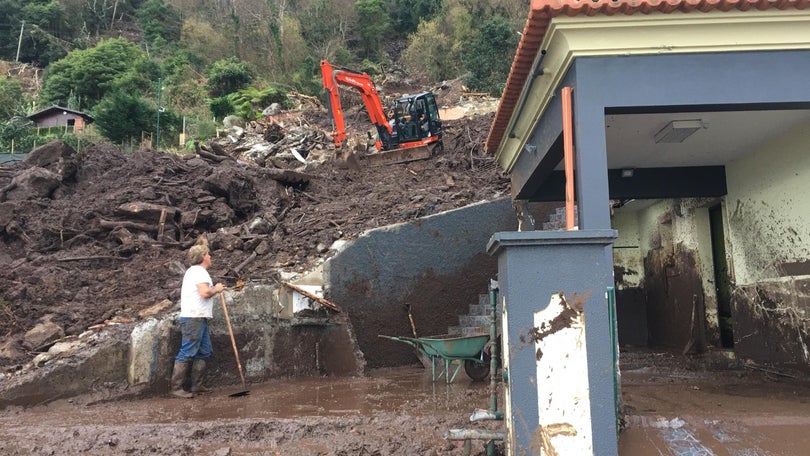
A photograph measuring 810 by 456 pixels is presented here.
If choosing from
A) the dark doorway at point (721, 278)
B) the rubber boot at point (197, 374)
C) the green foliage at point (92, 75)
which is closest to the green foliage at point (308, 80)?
the green foliage at point (92, 75)

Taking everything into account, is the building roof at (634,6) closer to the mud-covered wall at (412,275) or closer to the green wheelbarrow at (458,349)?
the green wheelbarrow at (458,349)

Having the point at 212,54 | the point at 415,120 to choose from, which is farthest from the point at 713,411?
the point at 212,54

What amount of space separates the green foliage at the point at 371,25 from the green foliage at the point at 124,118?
20.2m

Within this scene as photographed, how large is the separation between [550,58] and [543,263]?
308 centimetres

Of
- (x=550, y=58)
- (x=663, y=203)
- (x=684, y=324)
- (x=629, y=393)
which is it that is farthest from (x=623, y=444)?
(x=663, y=203)

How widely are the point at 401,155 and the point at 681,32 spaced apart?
10835mm

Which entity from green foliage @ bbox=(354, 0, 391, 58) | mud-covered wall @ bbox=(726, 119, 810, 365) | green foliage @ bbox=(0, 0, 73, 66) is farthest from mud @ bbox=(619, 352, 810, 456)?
green foliage @ bbox=(0, 0, 73, 66)

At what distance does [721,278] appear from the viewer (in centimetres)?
988

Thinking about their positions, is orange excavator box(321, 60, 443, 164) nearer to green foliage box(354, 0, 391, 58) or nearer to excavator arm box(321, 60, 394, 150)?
excavator arm box(321, 60, 394, 150)

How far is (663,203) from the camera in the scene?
1145 centimetres

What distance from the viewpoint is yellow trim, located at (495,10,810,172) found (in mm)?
5043

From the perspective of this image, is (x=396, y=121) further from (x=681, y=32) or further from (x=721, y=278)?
(x=681, y=32)

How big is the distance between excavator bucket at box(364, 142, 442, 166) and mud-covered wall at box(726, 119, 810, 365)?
8.18m

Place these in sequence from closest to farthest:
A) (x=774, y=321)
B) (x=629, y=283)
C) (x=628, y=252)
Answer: (x=774, y=321), (x=629, y=283), (x=628, y=252)
